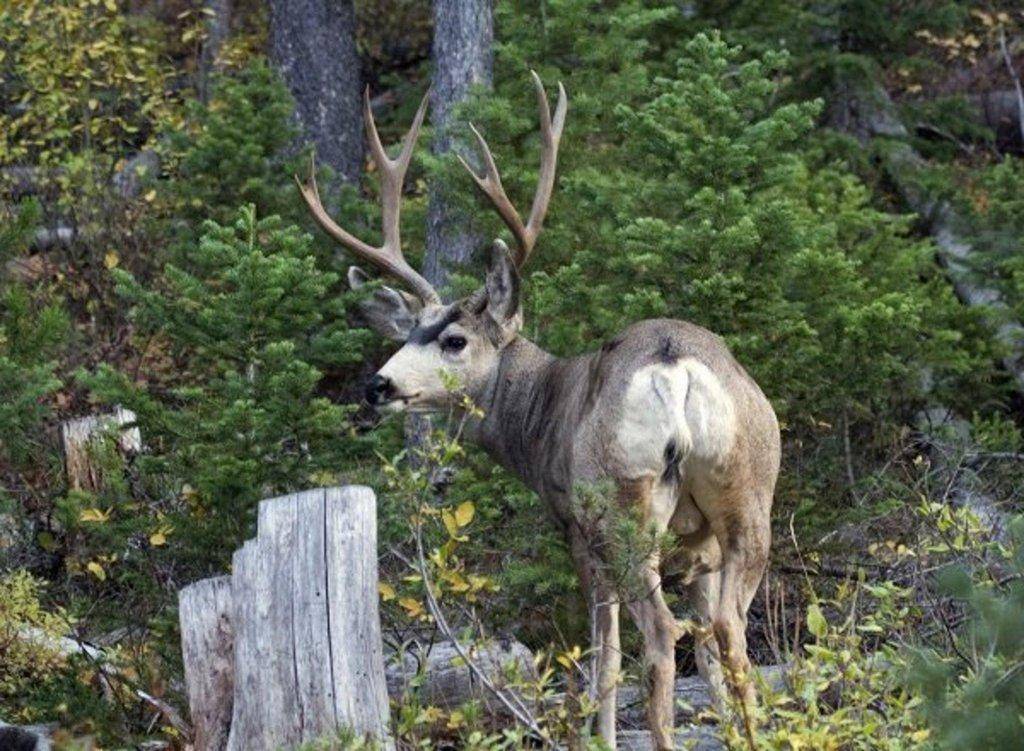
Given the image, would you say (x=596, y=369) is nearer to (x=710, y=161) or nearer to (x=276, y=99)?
(x=710, y=161)

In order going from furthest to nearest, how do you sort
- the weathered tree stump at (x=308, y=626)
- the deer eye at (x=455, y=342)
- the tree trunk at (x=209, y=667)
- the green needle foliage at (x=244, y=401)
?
the deer eye at (x=455, y=342)
the green needle foliage at (x=244, y=401)
the tree trunk at (x=209, y=667)
the weathered tree stump at (x=308, y=626)

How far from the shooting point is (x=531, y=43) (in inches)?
496

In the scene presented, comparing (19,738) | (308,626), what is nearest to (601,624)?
(308,626)

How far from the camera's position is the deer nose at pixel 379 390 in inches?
359

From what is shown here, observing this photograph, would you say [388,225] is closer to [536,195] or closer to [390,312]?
[390,312]

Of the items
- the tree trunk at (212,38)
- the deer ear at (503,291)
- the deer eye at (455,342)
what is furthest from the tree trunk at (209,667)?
the tree trunk at (212,38)

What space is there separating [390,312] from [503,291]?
2.54 feet

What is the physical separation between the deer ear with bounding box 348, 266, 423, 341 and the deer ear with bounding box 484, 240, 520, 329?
1.74 ft

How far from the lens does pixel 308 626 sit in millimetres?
7012

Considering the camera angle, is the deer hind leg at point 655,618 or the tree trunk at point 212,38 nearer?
the deer hind leg at point 655,618

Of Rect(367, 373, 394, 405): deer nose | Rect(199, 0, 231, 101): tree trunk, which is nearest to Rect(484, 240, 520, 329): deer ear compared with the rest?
Rect(367, 373, 394, 405): deer nose

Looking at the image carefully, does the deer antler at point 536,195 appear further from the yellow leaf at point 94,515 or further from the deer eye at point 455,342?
the yellow leaf at point 94,515

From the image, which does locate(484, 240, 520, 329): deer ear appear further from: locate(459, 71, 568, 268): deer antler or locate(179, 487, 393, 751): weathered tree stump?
locate(179, 487, 393, 751): weathered tree stump

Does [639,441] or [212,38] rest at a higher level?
[212,38]
